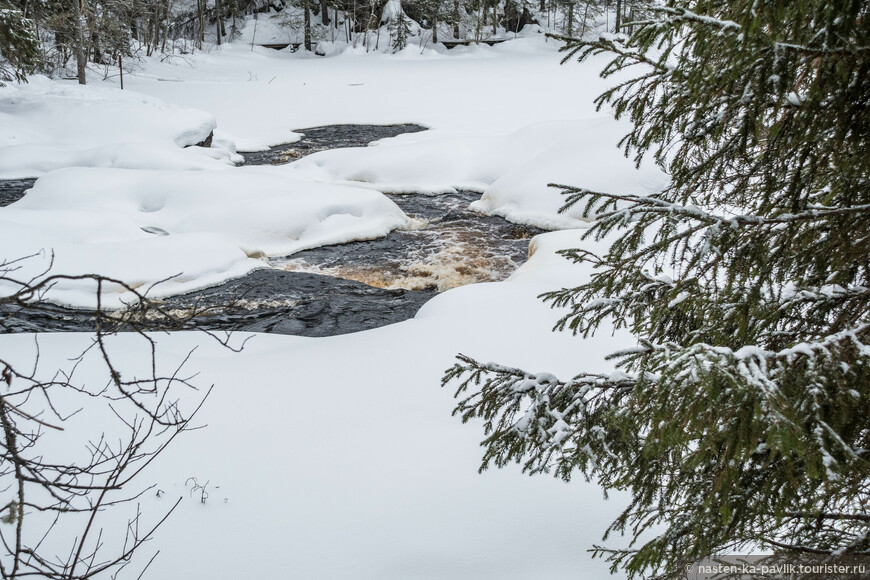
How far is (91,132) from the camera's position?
47.8ft

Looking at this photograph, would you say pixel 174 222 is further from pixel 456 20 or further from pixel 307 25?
pixel 456 20

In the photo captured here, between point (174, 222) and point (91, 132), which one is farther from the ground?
point (91, 132)

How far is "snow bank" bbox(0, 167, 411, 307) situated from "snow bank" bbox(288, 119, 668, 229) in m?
1.82

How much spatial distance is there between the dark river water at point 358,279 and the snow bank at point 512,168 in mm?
599

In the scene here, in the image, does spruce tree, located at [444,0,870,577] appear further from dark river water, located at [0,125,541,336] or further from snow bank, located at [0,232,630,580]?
dark river water, located at [0,125,541,336]

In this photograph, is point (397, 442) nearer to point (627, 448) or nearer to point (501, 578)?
point (501, 578)

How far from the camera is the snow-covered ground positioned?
3498 mm

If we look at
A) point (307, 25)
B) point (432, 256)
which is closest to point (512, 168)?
point (432, 256)

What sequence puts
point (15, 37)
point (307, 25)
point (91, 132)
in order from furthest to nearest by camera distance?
point (307, 25)
point (91, 132)
point (15, 37)

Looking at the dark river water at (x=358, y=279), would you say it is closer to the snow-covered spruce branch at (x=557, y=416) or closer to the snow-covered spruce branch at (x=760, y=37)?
the snow-covered spruce branch at (x=557, y=416)

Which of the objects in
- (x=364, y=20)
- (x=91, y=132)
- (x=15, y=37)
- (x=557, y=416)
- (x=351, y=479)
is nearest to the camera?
(x=557, y=416)

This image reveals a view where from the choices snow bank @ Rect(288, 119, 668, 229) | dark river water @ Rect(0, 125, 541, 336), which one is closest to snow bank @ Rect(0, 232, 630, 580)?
dark river water @ Rect(0, 125, 541, 336)

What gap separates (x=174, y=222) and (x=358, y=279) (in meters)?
3.41

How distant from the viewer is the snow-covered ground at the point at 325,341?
3498 millimetres
